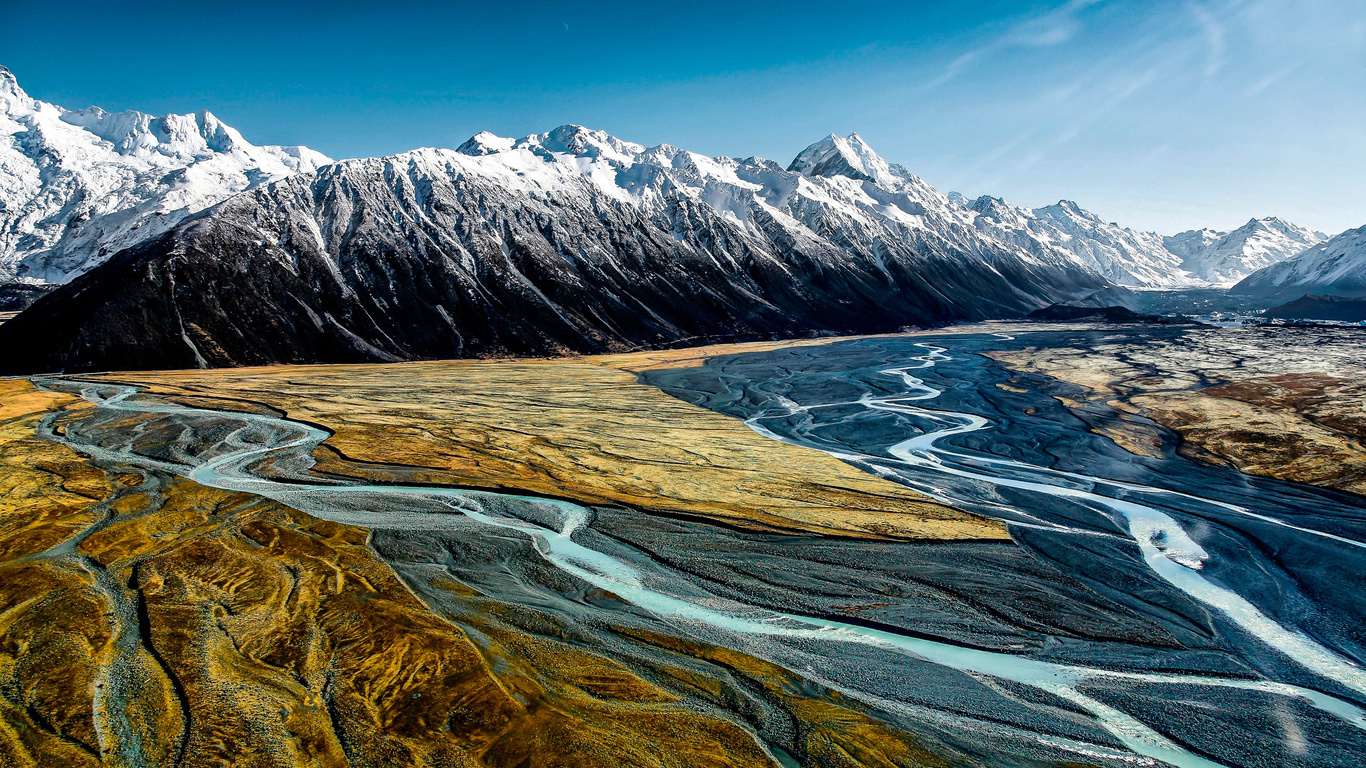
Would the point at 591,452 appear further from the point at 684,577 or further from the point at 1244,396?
the point at 1244,396

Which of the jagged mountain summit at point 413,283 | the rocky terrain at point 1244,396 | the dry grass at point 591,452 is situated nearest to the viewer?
the dry grass at point 591,452

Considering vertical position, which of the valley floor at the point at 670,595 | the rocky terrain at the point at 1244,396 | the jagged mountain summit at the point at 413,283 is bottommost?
the valley floor at the point at 670,595

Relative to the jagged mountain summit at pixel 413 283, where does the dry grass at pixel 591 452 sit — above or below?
below

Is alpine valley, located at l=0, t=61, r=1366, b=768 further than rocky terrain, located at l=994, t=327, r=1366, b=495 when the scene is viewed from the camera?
No

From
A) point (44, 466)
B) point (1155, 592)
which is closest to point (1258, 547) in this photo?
point (1155, 592)

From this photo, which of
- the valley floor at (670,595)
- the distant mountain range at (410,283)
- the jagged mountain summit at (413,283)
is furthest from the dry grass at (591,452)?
the distant mountain range at (410,283)

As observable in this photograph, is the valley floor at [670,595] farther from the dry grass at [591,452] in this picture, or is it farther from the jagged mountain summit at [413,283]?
A: the jagged mountain summit at [413,283]

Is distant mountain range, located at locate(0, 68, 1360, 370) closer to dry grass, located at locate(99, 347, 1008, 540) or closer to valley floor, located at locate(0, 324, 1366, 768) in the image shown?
dry grass, located at locate(99, 347, 1008, 540)

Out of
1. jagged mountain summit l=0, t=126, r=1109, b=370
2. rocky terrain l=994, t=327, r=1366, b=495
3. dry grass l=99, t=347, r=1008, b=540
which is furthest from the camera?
jagged mountain summit l=0, t=126, r=1109, b=370

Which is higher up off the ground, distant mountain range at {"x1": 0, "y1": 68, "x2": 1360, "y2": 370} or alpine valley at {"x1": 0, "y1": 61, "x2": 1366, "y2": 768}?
distant mountain range at {"x1": 0, "y1": 68, "x2": 1360, "y2": 370}

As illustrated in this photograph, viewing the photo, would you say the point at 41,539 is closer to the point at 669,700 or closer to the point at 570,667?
the point at 570,667

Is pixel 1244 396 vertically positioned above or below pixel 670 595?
above

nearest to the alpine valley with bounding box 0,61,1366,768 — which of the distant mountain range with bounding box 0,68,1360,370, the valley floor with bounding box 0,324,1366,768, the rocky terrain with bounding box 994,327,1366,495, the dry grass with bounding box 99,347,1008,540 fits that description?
the valley floor with bounding box 0,324,1366,768

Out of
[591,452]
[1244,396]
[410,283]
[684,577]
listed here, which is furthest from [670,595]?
[410,283]
